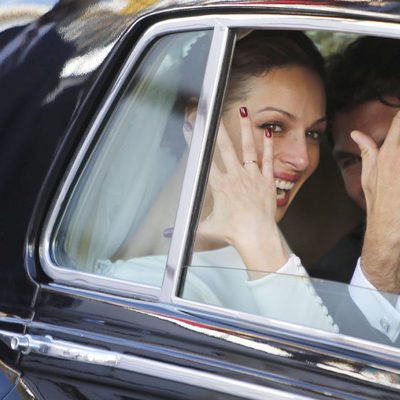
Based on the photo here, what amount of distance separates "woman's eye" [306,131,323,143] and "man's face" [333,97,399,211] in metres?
0.10

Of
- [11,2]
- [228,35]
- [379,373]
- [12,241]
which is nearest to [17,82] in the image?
[11,2]

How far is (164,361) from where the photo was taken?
84.4 inches

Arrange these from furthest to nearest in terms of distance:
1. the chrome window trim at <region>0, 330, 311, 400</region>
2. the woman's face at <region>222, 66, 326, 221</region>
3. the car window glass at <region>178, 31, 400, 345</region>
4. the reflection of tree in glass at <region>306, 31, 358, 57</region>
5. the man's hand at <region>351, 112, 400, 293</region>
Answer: the reflection of tree in glass at <region>306, 31, 358, 57</region> → the woman's face at <region>222, 66, 326, 221</region> → the man's hand at <region>351, 112, 400, 293</region> → the car window glass at <region>178, 31, 400, 345</region> → the chrome window trim at <region>0, 330, 311, 400</region>

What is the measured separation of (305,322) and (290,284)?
4.3 inches

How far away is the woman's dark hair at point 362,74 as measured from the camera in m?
2.67

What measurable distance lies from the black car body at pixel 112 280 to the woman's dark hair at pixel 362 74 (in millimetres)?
534

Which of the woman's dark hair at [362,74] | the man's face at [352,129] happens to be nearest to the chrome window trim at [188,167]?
the woman's dark hair at [362,74]

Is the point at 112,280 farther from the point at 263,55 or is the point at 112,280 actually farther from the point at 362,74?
the point at 362,74

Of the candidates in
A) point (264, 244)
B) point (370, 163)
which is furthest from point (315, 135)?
point (264, 244)

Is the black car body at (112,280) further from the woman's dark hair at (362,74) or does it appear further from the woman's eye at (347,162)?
the woman's eye at (347,162)

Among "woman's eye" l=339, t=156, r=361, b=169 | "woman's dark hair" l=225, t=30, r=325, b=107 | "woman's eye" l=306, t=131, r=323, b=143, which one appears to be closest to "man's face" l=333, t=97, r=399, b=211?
"woman's eye" l=339, t=156, r=361, b=169

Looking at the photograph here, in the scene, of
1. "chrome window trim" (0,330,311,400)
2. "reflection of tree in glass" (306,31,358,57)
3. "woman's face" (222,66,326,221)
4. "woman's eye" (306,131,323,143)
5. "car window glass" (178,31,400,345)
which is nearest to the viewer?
"chrome window trim" (0,330,311,400)

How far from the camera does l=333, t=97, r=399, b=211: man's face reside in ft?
8.86

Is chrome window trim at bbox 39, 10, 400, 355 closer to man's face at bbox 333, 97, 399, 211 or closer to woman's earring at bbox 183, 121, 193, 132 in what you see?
woman's earring at bbox 183, 121, 193, 132
